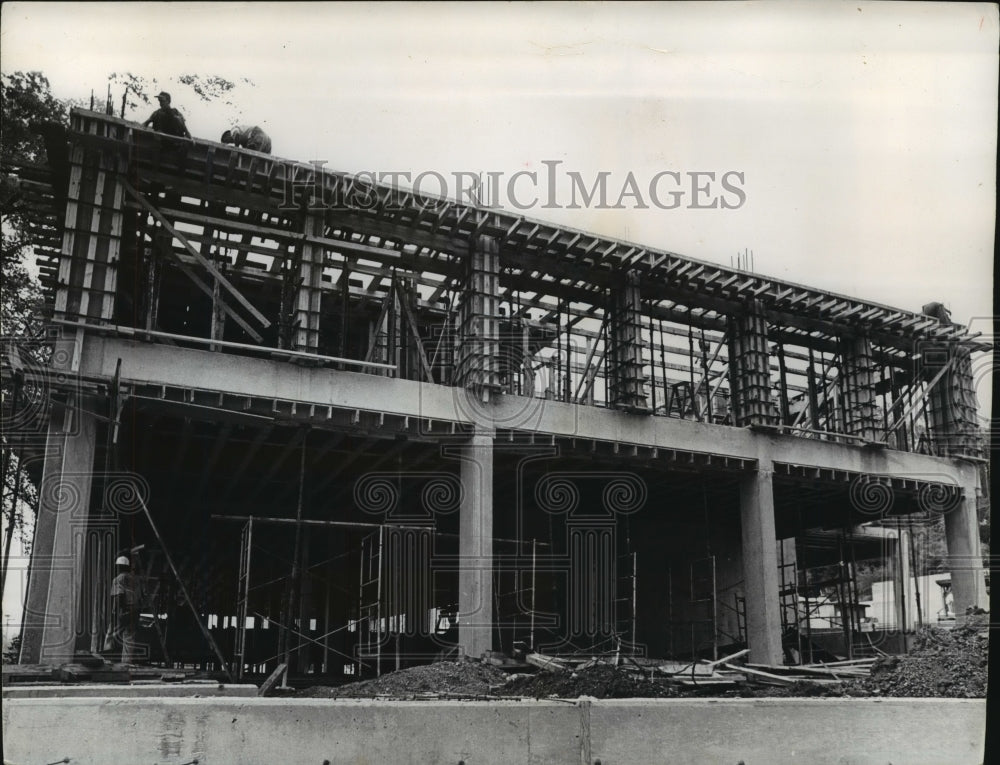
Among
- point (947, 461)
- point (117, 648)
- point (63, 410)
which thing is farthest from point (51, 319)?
point (947, 461)

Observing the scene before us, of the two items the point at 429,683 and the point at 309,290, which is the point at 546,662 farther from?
the point at 309,290

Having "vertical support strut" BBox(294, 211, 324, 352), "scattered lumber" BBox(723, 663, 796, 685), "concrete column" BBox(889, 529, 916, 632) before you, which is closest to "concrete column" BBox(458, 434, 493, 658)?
"vertical support strut" BBox(294, 211, 324, 352)

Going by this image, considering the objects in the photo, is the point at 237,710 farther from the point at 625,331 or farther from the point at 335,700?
the point at 625,331

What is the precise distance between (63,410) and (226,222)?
4.79 metres

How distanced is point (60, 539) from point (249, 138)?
819cm

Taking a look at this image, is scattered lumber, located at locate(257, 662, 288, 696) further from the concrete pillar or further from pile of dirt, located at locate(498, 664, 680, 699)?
the concrete pillar

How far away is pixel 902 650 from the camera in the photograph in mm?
28297

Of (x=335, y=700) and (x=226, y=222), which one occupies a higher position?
(x=226, y=222)

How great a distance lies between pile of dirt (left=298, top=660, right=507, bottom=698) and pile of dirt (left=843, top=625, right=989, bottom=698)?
540cm

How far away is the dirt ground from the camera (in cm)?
1163

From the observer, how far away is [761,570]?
830 inches

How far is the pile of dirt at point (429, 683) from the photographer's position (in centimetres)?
1180

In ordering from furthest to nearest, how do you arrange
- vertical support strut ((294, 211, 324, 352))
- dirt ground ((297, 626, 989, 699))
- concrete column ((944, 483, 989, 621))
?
concrete column ((944, 483, 989, 621)) → vertical support strut ((294, 211, 324, 352)) → dirt ground ((297, 626, 989, 699))

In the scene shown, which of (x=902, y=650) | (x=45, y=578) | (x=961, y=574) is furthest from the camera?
(x=902, y=650)
